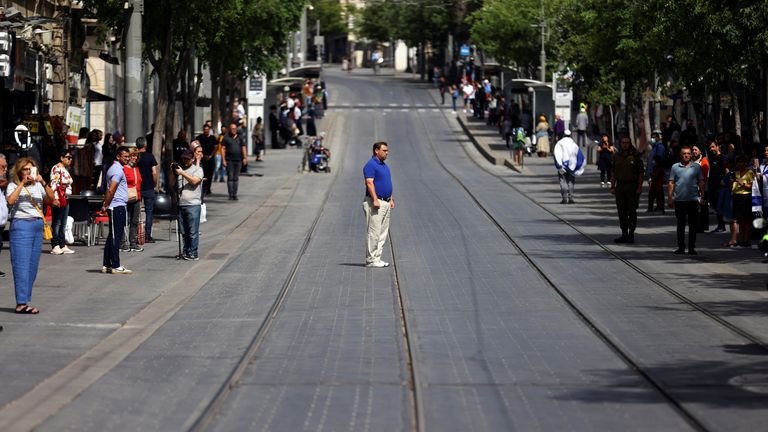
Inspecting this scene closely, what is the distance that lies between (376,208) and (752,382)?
10485 millimetres

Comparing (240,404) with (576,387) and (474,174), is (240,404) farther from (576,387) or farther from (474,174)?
(474,174)

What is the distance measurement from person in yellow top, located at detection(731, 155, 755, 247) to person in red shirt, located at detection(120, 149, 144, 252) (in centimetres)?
939

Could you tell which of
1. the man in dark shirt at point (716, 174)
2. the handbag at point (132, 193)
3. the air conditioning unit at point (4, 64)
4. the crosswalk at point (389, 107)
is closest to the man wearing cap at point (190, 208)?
the handbag at point (132, 193)

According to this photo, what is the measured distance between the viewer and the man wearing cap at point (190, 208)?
23844 millimetres

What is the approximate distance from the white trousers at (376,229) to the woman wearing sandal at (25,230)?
6030 millimetres

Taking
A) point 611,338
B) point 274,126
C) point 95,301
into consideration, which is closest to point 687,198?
point 95,301

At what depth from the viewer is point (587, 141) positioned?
6172 cm

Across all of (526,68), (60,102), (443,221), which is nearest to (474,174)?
(60,102)

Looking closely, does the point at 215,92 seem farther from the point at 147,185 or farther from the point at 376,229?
the point at 376,229

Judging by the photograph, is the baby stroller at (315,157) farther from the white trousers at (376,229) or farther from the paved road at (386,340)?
the white trousers at (376,229)

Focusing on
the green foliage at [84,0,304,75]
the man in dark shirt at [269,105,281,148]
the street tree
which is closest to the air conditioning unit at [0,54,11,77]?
the green foliage at [84,0,304,75]

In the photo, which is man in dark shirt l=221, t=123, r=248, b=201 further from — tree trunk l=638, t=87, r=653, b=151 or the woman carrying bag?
the woman carrying bag

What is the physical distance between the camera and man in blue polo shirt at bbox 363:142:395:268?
22250 mm

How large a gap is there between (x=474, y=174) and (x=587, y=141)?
8.28 metres
